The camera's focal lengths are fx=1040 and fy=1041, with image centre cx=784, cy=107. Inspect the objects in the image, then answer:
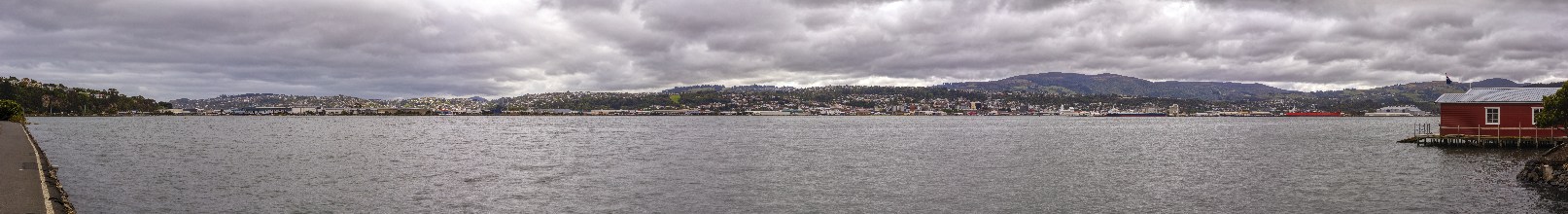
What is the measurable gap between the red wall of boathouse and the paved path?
69.8 m

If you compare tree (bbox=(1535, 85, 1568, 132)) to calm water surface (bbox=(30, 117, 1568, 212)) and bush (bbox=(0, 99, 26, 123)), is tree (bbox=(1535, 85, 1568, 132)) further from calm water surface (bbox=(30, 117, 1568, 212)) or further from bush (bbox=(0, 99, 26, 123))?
bush (bbox=(0, 99, 26, 123))

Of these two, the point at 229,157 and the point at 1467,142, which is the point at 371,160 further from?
the point at 1467,142

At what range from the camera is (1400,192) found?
34.5 meters

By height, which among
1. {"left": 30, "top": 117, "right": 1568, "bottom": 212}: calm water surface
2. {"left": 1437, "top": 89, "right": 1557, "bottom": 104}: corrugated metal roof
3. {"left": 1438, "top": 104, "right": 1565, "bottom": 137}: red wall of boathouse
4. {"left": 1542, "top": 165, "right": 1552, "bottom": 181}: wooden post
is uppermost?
{"left": 1437, "top": 89, "right": 1557, "bottom": 104}: corrugated metal roof

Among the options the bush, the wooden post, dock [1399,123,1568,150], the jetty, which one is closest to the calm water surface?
the wooden post

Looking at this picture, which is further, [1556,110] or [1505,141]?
[1505,141]

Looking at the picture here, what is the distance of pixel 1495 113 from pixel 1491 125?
79cm

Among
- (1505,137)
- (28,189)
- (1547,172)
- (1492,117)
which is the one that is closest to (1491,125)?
(1492,117)

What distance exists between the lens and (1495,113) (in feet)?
205

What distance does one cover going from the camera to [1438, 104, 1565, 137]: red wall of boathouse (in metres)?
60.7

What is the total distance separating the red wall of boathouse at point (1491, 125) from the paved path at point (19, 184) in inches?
2747

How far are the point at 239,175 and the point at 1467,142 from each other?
225 ft

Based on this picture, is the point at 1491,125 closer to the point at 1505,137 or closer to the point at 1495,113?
the point at 1495,113

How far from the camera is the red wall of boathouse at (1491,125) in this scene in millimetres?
60694
